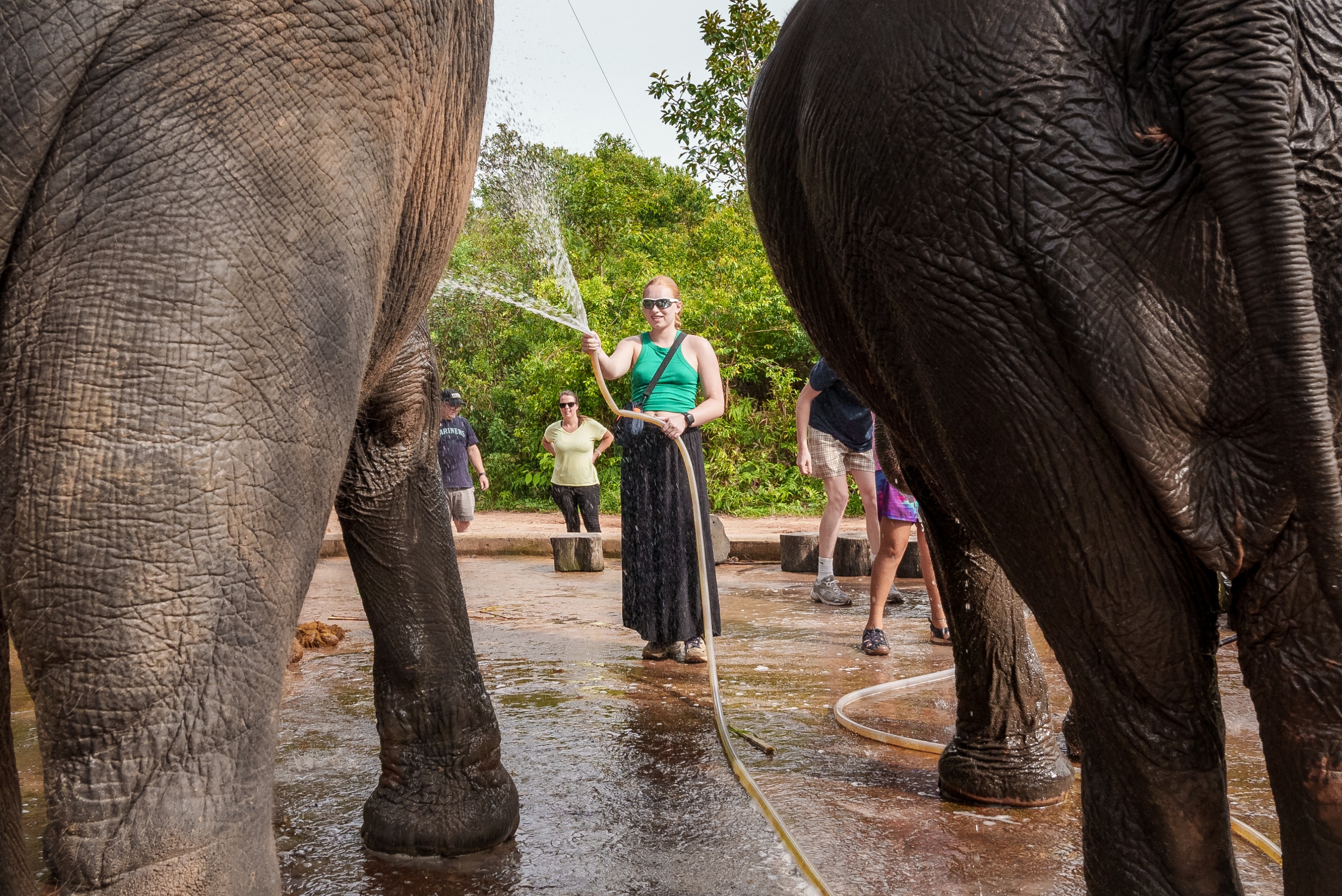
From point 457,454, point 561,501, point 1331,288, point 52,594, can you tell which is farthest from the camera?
point 561,501

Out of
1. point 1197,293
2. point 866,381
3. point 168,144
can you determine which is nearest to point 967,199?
Result: point 1197,293

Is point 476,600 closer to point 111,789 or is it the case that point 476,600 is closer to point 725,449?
point 111,789

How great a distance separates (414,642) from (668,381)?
124 inches

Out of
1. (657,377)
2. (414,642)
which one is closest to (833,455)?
(657,377)

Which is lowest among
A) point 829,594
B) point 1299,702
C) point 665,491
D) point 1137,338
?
point 829,594

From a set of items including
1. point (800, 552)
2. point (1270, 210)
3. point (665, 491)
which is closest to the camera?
point (1270, 210)

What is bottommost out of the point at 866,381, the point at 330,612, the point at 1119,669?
the point at 330,612

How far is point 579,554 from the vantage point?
10508mm

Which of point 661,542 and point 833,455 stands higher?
point 833,455

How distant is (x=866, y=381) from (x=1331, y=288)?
38.6 inches

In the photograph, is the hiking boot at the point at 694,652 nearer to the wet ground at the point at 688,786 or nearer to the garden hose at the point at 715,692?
the garden hose at the point at 715,692

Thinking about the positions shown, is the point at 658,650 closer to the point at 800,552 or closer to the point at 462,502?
the point at 800,552

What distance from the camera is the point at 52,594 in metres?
1.25

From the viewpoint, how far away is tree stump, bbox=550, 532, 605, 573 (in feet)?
34.4
